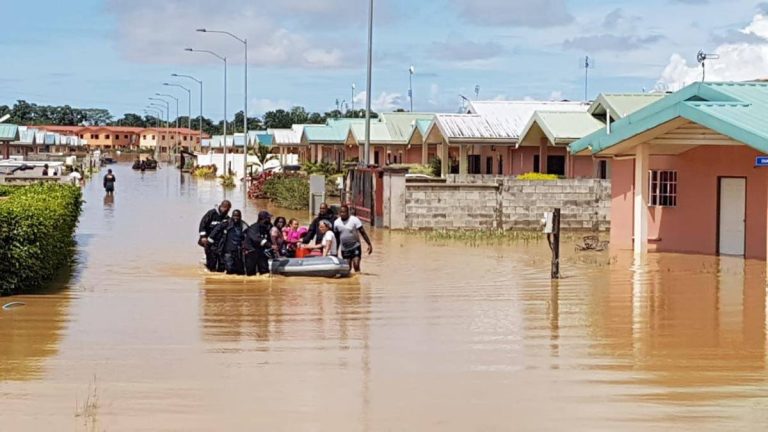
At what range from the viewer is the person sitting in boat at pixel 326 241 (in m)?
22.0

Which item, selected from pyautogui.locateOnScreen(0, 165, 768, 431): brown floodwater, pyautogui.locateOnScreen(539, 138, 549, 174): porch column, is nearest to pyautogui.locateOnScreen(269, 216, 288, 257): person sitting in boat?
pyautogui.locateOnScreen(0, 165, 768, 431): brown floodwater

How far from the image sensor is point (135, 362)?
43.0 feet

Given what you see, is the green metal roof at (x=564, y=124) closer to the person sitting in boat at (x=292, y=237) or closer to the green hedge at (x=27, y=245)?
the person sitting in boat at (x=292, y=237)

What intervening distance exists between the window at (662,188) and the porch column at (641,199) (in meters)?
0.87

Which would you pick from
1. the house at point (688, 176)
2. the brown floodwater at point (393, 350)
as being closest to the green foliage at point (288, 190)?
the house at point (688, 176)

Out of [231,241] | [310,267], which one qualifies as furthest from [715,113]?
[231,241]

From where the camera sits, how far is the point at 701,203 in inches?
1083

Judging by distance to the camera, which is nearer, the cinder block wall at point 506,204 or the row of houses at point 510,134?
the cinder block wall at point 506,204

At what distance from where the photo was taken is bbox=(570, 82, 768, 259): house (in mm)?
25031

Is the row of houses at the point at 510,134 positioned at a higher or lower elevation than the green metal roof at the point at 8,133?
lower

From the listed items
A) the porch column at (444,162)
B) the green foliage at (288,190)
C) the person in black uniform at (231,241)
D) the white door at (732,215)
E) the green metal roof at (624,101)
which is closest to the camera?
the person in black uniform at (231,241)

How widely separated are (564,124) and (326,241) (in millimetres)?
24662

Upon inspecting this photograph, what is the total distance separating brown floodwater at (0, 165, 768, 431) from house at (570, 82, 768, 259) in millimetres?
2731

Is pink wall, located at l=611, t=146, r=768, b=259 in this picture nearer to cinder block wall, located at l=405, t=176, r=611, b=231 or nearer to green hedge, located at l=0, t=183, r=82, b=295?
cinder block wall, located at l=405, t=176, r=611, b=231
